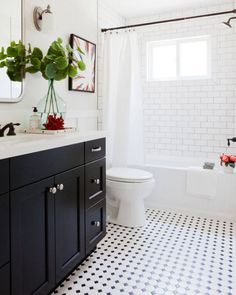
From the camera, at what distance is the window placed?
3.97 meters

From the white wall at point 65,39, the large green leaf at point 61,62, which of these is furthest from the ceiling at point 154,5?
the large green leaf at point 61,62

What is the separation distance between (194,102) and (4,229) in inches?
131

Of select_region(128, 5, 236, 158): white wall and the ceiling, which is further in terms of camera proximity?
select_region(128, 5, 236, 158): white wall

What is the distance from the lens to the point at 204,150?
3963mm

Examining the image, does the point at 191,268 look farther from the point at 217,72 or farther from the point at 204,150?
the point at 217,72

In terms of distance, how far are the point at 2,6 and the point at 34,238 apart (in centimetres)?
152

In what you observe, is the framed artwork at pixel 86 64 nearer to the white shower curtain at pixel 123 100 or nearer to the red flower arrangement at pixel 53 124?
the white shower curtain at pixel 123 100

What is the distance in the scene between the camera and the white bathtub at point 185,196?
2893mm

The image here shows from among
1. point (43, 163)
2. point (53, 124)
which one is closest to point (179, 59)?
point (53, 124)

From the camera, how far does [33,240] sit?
4.73ft

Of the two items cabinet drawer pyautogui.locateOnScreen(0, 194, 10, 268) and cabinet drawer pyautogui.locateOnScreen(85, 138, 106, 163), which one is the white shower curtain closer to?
cabinet drawer pyautogui.locateOnScreen(85, 138, 106, 163)

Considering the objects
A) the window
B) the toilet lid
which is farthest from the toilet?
the window

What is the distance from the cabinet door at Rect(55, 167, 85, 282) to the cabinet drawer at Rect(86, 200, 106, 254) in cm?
9

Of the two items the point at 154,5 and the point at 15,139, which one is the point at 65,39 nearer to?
the point at 15,139
